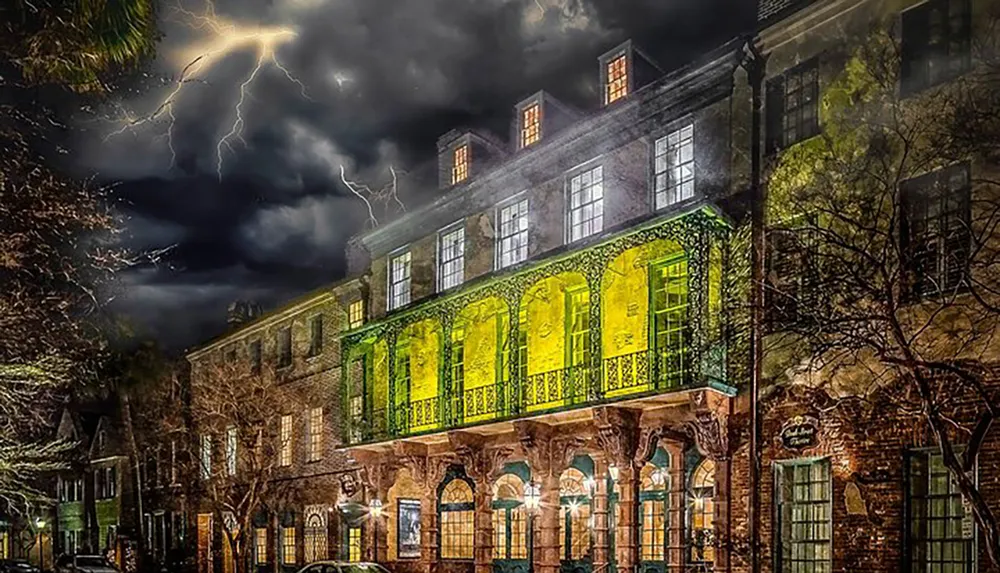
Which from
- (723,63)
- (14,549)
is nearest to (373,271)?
(723,63)

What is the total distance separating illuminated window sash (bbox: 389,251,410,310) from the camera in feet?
96.2

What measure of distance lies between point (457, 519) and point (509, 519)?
6.84ft

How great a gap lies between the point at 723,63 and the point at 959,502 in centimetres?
878

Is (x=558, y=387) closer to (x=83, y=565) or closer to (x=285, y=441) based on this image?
(x=285, y=441)

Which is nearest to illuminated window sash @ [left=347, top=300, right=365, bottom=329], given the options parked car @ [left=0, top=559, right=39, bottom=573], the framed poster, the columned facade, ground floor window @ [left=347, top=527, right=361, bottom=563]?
the columned facade

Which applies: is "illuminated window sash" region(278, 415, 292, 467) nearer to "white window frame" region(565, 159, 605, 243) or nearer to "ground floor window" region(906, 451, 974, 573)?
"white window frame" region(565, 159, 605, 243)

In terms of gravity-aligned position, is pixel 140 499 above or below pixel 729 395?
below

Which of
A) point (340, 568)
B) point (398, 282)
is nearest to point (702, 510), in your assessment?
point (340, 568)

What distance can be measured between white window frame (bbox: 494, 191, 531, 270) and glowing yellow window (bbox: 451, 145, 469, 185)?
239 cm

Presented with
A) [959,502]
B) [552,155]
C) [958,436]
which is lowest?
[959,502]

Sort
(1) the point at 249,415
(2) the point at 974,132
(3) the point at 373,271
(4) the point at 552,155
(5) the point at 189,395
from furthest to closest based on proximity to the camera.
Answer: (5) the point at 189,395, (1) the point at 249,415, (3) the point at 373,271, (4) the point at 552,155, (2) the point at 974,132

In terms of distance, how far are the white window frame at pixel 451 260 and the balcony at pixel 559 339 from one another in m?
1.73

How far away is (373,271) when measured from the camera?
30.8m

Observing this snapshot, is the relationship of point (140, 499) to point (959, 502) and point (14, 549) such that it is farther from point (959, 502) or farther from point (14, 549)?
point (959, 502)
